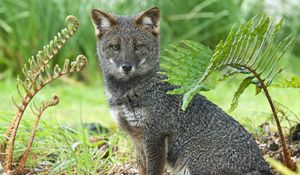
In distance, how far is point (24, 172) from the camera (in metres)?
5.44

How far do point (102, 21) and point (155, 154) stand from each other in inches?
46.1

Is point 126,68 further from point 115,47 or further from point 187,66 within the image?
point 187,66

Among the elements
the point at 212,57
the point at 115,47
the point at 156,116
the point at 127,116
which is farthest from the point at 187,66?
the point at 115,47

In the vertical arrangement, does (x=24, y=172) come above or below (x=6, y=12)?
below

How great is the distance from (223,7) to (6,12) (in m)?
3.91

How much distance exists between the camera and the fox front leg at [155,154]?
203 inches

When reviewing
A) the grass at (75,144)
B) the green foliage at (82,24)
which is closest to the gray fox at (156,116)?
the grass at (75,144)

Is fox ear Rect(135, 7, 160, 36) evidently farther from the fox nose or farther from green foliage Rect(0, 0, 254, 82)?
green foliage Rect(0, 0, 254, 82)

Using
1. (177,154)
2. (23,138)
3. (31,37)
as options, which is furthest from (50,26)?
(177,154)

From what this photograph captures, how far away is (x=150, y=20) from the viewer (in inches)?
217

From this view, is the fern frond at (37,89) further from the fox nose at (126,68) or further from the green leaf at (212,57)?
the green leaf at (212,57)

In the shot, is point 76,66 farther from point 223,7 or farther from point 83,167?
point 223,7

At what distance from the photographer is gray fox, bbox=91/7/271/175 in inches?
190

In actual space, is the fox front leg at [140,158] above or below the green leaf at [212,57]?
below
